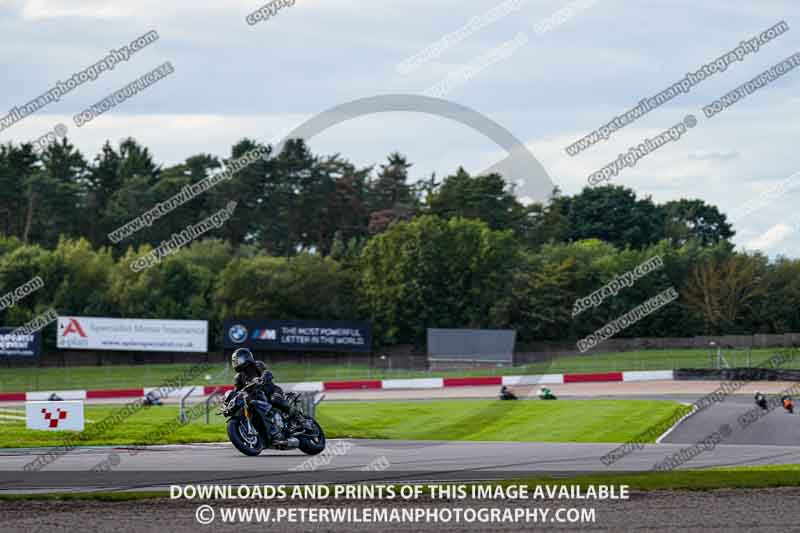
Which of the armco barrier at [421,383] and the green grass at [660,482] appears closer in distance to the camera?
the green grass at [660,482]

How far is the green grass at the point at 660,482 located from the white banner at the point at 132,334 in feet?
188

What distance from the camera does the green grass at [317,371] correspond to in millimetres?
63938

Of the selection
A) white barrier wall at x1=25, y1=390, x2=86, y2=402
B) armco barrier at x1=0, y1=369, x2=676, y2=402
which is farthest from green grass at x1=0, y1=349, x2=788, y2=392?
white barrier wall at x1=25, y1=390, x2=86, y2=402

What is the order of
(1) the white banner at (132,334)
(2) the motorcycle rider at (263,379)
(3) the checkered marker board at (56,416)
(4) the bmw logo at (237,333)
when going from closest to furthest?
1. (2) the motorcycle rider at (263,379)
2. (3) the checkered marker board at (56,416)
3. (4) the bmw logo at (237,333)
4. (1) the white banner at (132,334)

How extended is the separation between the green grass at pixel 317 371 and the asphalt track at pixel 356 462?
35923 millimetres

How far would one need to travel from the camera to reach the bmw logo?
71312mm

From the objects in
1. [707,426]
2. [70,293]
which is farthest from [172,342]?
[707,426]

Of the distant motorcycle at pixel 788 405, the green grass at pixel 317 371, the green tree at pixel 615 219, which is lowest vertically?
the distant motorcycle at pixel 788 405

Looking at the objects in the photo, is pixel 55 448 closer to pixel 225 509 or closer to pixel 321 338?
pixel 225 509

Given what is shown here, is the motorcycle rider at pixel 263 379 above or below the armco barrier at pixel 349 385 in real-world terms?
above

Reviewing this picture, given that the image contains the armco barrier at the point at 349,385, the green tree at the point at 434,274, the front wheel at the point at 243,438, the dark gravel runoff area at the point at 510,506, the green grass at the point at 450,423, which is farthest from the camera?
the green tree at the point at 434,274

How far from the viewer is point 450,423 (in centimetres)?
3816

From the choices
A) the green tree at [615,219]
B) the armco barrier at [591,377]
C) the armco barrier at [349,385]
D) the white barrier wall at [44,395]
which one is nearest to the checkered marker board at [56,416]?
the white barrier wall at [44,395]

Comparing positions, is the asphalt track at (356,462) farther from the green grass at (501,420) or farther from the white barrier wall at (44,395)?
the white barrier wall at (44,395)
